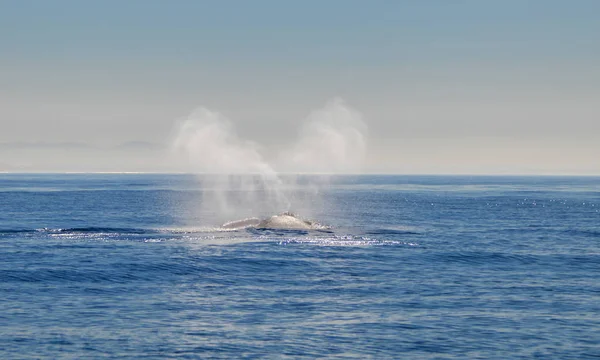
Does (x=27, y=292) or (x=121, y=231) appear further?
(x=121, y=231)

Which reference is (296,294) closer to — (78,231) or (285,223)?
(285,223)

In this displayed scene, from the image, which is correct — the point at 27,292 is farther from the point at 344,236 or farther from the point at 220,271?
the point at 344,236

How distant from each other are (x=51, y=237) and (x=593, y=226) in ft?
274

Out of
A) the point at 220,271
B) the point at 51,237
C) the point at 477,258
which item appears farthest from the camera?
the point at 51,237

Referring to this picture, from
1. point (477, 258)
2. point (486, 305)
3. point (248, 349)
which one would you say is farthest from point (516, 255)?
point (248, 349)

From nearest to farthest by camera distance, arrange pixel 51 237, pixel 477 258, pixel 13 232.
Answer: pixel 477 258
pixel 51 237
pixel 13 232

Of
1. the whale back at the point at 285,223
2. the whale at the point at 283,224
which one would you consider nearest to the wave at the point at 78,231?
the whale at the point at 283,224

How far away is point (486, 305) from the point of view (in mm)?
50781

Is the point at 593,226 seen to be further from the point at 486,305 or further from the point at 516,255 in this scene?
the point at 486,305

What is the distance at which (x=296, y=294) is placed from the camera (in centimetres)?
5484

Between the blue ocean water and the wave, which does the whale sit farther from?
the wave

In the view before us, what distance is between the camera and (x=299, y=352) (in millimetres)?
39156

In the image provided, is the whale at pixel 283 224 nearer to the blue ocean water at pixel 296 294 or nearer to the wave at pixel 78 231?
the blue ocean water at pixel 296 294

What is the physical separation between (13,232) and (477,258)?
203ft
